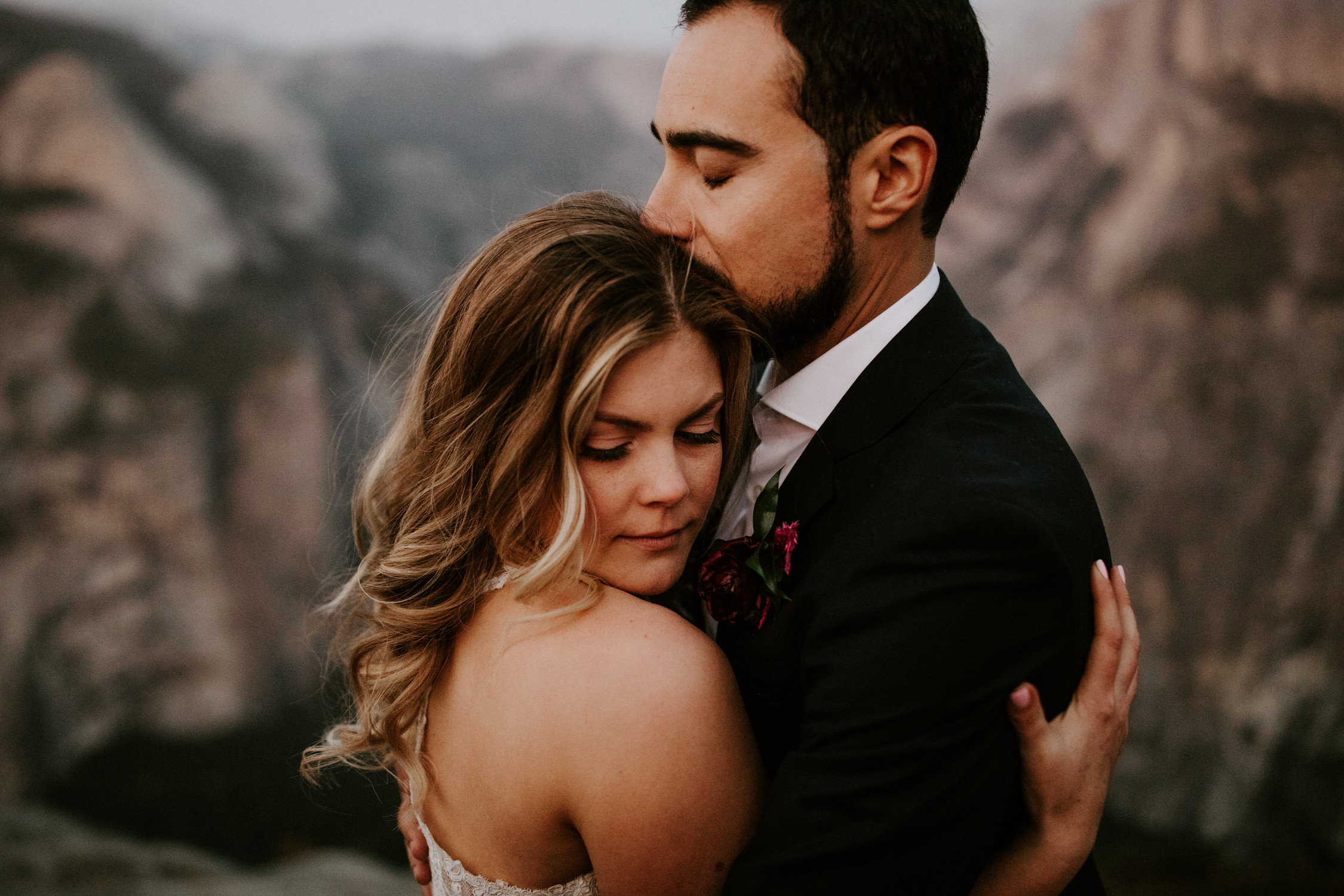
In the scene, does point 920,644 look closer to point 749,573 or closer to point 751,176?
point 749,573

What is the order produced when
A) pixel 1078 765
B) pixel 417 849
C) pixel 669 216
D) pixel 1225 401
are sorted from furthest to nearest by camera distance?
pixel 1225 401
pixel 417 849
pixel 669 216
pixel 1078 765

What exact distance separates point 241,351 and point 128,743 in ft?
5.26

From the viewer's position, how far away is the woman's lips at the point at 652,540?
147 centimetres

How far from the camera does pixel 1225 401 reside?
361 centimetres

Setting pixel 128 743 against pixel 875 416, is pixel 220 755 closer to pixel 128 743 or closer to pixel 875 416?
pixel 128 743

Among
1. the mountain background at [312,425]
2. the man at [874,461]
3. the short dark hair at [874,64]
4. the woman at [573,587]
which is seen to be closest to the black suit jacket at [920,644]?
the man at [874,461]

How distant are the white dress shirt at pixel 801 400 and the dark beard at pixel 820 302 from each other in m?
0.05

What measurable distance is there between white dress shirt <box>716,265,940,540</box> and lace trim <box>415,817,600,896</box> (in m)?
0.63

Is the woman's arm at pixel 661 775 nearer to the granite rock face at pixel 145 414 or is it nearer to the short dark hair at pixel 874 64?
the short dark hair at pixel 874 64

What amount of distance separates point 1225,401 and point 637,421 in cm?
316

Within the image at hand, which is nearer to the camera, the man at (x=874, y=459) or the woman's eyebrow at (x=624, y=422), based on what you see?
the man at (x=874, y=459)

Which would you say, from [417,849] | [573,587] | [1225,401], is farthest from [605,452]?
[1225,401]

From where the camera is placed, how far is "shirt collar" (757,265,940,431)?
1573 millimetres

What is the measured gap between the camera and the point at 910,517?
1.29 m
